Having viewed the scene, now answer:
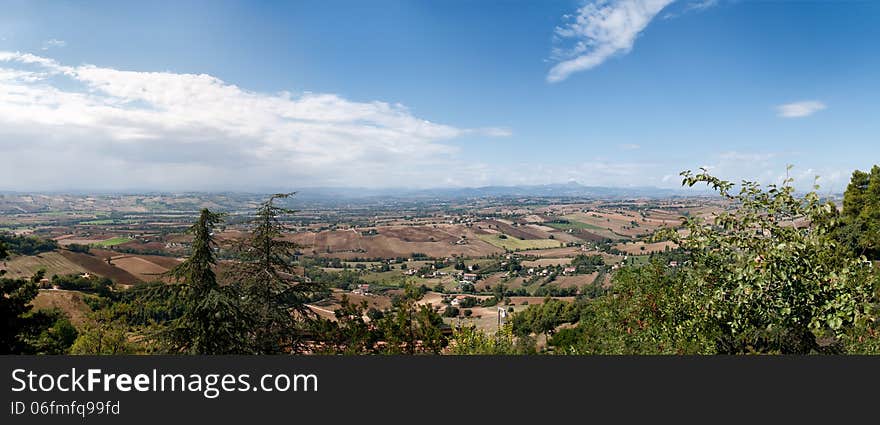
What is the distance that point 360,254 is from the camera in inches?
4168

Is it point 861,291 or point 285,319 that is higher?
point 861,291

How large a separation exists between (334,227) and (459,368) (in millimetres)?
137504

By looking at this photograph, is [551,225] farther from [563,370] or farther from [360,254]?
[563,370]

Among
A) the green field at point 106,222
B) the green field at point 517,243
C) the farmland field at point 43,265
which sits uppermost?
the green field at point 106,222

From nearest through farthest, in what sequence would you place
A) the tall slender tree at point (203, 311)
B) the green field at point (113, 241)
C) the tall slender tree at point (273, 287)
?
1. the tall slender tree at point (203, 311)
2. the tall slender tree at point (273, 287)
3. the green field at point (113, 241)

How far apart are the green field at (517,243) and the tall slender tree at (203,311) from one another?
11052 cm

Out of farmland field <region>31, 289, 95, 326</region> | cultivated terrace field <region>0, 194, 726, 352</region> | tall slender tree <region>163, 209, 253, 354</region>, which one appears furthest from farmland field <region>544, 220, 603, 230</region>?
tall slender tree <region>163, 209, 253, 354</region>

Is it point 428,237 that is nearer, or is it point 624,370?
point 624,370

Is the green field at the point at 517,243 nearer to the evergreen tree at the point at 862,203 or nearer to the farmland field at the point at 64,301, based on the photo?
the evergreen tree at the point at 862,203

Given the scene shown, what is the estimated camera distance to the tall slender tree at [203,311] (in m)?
9.75

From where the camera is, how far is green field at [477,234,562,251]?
395 ft

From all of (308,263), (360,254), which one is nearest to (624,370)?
(308,263)

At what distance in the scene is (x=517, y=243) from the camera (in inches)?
4924

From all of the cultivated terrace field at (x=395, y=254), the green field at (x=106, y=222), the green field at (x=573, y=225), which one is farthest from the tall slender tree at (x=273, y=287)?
the green field at (x=106, y=222)
